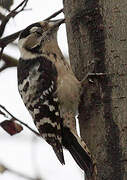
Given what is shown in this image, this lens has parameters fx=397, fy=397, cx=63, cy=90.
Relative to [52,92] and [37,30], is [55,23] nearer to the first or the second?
[37,30]

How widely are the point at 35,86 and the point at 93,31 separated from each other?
671mm

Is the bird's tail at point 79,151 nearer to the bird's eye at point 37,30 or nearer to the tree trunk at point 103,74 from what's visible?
the tree trunk at point 103,74

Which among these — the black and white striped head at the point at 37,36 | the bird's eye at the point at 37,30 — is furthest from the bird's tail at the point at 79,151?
the bird's eye at the point at 37,30

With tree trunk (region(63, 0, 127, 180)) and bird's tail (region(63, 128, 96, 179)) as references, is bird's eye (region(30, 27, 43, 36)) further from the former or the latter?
bird's tail (region(63, 128, 96, 179))

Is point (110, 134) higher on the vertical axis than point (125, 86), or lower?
lower

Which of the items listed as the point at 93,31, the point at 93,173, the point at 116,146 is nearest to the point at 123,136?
the point at 116,146

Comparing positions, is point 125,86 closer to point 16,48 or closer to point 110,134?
point 110,134

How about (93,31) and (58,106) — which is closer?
(93,31)

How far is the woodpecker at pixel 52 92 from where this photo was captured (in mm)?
2613

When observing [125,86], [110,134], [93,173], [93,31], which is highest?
[93,31]

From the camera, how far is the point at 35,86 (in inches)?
113

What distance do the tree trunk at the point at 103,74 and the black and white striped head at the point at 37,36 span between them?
0.51m

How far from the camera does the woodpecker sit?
103 inches

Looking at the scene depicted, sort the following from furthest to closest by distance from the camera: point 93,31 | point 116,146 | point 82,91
Result: 1. point 82,91
2. point 93,31
3. point 116,146
